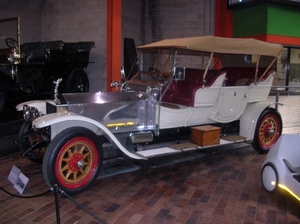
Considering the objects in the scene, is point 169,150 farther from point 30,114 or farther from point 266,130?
point 266,130

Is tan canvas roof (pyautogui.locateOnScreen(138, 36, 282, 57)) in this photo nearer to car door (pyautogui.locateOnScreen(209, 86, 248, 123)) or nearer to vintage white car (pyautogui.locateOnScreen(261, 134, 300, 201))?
car door (pyautogui.locateOnScreen(209, 86, 248, 123))

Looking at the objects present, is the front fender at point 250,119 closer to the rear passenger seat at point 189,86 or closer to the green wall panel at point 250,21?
the rear passenger seat at point 189,86

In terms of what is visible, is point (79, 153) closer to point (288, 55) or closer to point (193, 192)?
point (193, 192)

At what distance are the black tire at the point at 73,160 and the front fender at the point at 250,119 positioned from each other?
2473 millimetres

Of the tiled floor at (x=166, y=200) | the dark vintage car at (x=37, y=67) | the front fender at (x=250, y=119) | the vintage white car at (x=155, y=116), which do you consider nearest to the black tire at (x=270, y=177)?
the tiled floor at (x=166, y=200)

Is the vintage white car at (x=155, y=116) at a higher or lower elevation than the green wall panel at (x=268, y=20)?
lower

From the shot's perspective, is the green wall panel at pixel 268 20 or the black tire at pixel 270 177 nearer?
the black tire at pixel 270 177

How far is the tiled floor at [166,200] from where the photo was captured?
9.11 feet

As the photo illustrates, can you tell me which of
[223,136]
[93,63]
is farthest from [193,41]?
[93,63]

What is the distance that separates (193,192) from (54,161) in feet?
4.93

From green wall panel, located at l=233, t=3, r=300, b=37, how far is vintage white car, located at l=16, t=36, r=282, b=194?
3947mm

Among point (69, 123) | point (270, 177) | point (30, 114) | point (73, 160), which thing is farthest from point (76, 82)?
point (270, 177)

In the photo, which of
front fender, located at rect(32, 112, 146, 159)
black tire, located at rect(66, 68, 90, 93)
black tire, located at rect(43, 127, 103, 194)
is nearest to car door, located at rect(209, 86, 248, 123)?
front fender, located at rect(32, 112, 146, 159)

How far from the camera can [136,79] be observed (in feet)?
14.9
